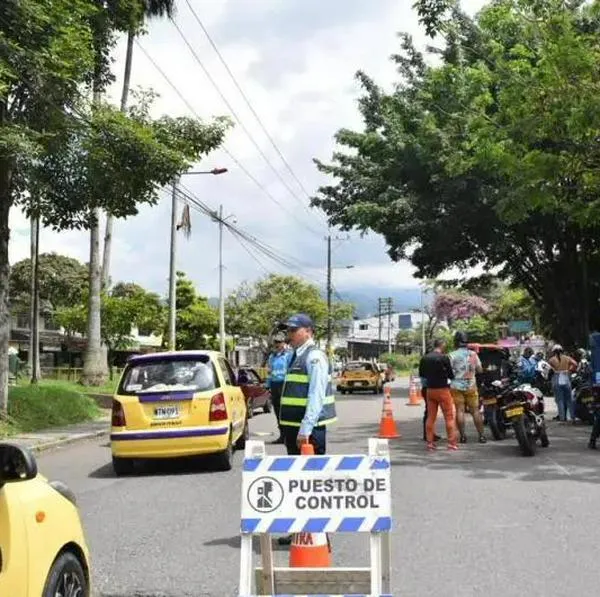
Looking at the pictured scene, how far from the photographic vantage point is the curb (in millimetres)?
14509

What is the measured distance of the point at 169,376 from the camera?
37.0ft

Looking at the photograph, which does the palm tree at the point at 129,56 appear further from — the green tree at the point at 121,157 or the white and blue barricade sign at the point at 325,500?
the white and blue barricade sign at the point at 325,500

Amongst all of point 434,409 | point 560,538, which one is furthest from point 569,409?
point 560,538

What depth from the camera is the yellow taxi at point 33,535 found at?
3.65 meters

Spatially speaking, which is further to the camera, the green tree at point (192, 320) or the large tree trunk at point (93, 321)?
Answer: the green tree at point (192, 320)

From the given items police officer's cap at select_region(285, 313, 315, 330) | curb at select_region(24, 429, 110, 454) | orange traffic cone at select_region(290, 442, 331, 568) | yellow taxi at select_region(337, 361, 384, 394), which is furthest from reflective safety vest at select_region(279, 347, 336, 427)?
yellow taxi at select_region(337, 361, 384, 394)

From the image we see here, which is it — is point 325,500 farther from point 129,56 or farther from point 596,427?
point 129,56

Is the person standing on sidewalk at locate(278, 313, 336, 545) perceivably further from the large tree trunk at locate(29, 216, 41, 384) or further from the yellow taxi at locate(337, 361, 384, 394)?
the yellow taxi at locate(337, 361, 384, 394)

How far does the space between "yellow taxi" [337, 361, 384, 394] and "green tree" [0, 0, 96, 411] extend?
23472 mm

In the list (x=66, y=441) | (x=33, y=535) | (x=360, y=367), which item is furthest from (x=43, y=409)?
(x=360, y=367)

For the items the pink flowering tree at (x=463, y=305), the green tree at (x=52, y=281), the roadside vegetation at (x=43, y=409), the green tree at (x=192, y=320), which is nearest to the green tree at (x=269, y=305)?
the green tree at (x=192, y=320)

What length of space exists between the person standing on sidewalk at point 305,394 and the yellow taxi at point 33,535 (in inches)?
102

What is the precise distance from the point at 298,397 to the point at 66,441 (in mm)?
9780

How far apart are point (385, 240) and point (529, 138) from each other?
1753cm
